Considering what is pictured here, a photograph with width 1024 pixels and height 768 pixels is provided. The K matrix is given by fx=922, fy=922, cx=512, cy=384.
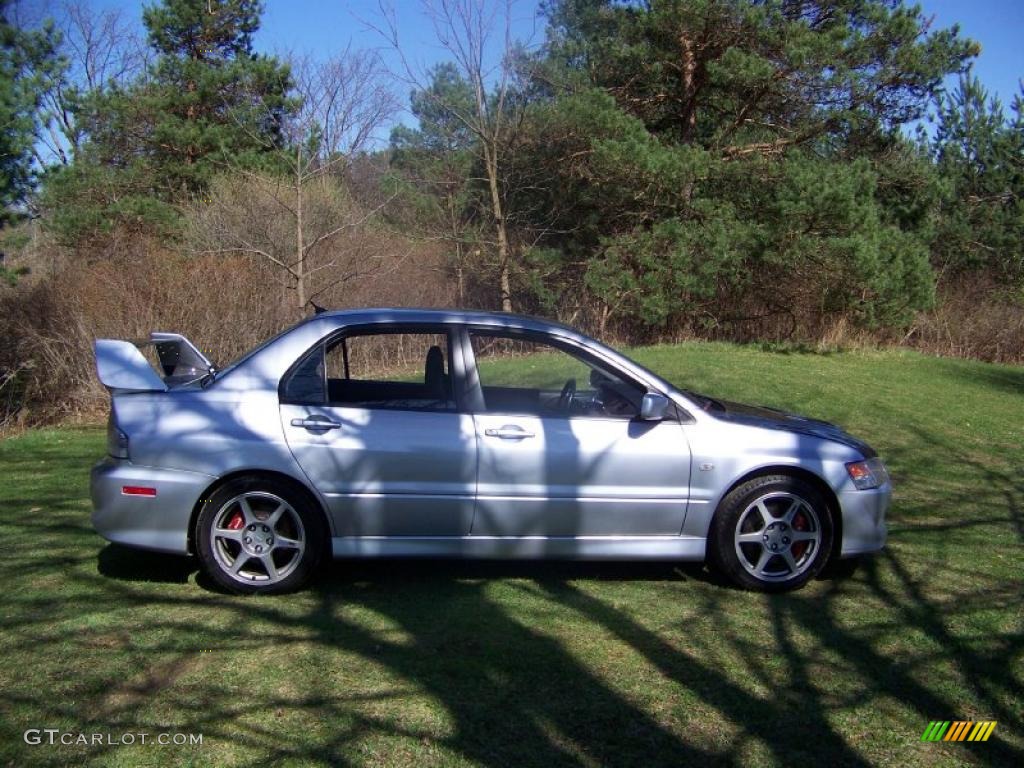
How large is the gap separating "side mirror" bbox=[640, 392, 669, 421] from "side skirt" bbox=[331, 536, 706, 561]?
2.28 ft

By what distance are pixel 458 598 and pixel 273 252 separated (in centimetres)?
1368

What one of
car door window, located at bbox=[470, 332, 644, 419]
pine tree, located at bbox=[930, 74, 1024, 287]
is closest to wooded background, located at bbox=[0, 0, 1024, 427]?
pine tree, located at bbox=[930, 74, 1024, 287]

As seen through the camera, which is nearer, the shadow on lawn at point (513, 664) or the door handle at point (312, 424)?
the shadow on lawn at point (513, 664)

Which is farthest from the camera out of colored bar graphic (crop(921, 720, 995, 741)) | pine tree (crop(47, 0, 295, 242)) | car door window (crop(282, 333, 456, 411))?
pine tree (crop(47, 0, 295, 242))

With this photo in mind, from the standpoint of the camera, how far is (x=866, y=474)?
17.5 feet

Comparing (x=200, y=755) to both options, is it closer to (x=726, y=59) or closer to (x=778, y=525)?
(x=778, y=525)

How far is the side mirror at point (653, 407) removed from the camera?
16.7 feet

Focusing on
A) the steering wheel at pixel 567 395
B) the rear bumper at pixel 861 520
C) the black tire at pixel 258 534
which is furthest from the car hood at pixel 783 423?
the black tire at pixel 258 534

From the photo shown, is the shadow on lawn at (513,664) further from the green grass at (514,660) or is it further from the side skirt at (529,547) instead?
the side skirt at (529,547)

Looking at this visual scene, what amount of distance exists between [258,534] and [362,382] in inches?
50.7

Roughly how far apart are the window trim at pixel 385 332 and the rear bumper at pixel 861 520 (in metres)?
2.26

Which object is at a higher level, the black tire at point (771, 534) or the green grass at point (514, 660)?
the black tire at point (771, 534)

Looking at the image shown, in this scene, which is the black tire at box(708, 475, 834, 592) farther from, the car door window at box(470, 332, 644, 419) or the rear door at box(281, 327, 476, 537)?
the rear door at box(281, 327, 476, 537)

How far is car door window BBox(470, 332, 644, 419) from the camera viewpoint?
A: 538cm
